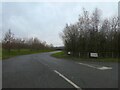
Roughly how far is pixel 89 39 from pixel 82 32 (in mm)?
4522

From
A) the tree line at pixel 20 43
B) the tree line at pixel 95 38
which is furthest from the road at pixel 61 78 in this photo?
the tree line at pixel 20 43

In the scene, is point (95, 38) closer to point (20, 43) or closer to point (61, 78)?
point (61, 78)

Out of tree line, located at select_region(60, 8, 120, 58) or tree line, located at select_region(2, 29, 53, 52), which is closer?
tree line, located at select_region(60, 8, 120, 58)

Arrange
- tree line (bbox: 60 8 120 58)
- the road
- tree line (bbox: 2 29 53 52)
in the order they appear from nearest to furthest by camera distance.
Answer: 1. the road
2. tree line (bbox: 60 8 120 58)
3. tree line (bbox: 2 29 53 52)

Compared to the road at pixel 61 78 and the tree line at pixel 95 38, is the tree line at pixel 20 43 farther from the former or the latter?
the road at pixel 61 78

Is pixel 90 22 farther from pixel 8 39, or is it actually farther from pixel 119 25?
pixel 8 39

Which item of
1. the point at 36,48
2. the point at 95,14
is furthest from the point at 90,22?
the point at 36,48

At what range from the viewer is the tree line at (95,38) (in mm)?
45531

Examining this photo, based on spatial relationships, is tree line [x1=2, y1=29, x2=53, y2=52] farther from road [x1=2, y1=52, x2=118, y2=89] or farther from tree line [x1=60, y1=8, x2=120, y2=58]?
road [x1=2, y1=52, x2=118, y2=89]

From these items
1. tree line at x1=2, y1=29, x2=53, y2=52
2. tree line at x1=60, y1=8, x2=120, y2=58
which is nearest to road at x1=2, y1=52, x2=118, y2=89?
tree line at x1=60, y1=8, x2=120, y2=58

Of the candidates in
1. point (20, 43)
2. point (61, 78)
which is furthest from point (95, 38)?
point (20, 43)

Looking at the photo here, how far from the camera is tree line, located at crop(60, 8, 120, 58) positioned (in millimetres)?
45531

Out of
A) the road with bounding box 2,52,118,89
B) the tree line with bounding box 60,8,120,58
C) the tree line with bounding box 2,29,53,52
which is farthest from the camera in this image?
the tree line with bounding box 2,29,53,52

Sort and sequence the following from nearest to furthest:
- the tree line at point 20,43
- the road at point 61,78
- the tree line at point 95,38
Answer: the road at point 61,78 → the tree line at point 95,38 → the tree line at point 20,43
